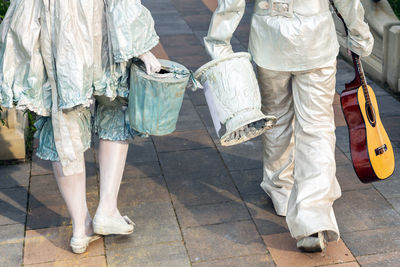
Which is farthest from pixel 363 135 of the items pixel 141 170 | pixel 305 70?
pixel 141 170

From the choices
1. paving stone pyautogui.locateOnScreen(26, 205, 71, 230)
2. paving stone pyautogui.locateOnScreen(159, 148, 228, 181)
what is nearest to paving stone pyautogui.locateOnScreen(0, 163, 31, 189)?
paving stone pyautogui.locateOnScreen(26, 205, 71, 230)

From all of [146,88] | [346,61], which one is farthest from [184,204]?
[346,61]

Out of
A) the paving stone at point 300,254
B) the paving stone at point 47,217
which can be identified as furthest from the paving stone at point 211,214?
the paving stone at point 47,217

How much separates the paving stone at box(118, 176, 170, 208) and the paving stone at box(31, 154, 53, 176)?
0.59 meters

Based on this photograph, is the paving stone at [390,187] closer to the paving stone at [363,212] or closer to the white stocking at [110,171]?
the paving stone at [363,212]

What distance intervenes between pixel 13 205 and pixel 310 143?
1974 millimetres

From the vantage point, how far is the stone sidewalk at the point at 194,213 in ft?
13.2

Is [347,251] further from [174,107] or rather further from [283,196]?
[174,107]

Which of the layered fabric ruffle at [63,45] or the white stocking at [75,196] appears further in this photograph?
the white stocking at [75,196]

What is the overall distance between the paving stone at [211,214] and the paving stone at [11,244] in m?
0.95

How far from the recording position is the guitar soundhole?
13.1 ft

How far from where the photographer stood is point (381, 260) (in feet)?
12.9

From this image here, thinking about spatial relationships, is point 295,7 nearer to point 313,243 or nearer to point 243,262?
point 313,243

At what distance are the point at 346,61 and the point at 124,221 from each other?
4088mm
